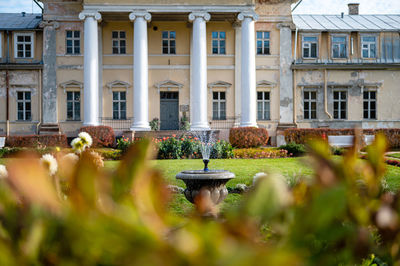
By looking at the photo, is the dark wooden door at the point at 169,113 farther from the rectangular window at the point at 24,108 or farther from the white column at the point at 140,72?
the rectangular window at the point at 24,108

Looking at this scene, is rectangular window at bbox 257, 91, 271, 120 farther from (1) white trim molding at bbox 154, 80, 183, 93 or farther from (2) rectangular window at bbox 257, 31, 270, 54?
(1) white trim molding at bbox 154, 80, 183, 93

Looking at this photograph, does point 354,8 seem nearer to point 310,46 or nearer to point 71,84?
point 310,46

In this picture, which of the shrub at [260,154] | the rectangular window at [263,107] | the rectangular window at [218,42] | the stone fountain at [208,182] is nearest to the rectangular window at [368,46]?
the rectangular window at [263,107]

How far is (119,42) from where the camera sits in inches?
997

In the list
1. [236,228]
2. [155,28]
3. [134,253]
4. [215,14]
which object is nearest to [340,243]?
[236,228]

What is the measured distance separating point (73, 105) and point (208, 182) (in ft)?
63.3

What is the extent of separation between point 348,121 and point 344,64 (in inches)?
129

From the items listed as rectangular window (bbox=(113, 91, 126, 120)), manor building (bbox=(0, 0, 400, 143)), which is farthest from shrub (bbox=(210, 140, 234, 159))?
rectangular window (bbox=(113, 91, 126, 120))

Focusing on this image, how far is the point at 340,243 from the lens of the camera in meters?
0.70

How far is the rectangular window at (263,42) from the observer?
84.5 ft

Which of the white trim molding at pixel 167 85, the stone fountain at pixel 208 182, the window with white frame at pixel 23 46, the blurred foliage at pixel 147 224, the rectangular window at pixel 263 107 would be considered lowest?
the stone fountain at pixel 208 182

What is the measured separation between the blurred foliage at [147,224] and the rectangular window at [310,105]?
26045mm

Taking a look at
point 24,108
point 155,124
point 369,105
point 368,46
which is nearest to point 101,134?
point 155,124

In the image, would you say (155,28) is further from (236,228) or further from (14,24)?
(236,228)
